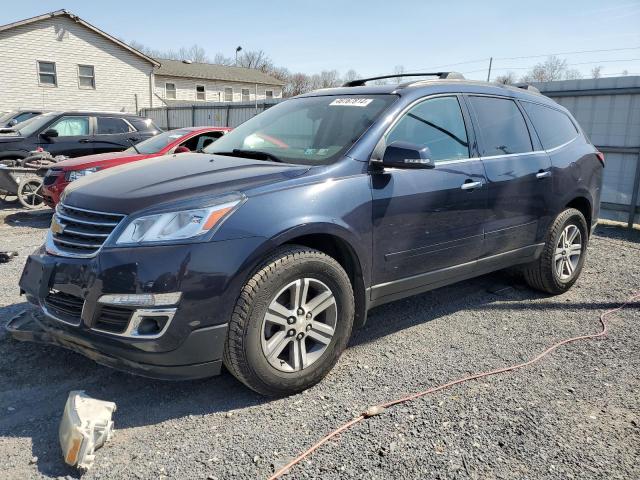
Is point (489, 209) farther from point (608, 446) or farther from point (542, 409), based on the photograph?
point (608, 446)

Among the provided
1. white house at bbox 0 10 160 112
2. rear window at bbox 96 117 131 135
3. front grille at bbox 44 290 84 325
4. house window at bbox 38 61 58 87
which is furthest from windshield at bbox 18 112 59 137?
house window at bbox 38 61 58 87

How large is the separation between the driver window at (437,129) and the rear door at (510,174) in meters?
0.21

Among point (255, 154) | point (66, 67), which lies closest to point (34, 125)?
point (255, 154)

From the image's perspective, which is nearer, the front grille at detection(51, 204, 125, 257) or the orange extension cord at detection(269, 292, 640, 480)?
the orange extension cord at detection(269, 292, 640, 480)

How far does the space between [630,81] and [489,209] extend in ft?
19.4

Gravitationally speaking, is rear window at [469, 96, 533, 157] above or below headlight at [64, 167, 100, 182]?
above

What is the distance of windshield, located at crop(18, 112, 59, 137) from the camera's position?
35.6 feet

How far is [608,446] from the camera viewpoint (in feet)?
9.03

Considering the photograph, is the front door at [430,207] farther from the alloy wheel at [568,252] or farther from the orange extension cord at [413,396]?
the alloy wheel at [568,252]

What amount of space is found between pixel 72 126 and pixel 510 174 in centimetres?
984

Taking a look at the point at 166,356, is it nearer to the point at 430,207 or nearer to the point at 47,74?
the point at 430,207

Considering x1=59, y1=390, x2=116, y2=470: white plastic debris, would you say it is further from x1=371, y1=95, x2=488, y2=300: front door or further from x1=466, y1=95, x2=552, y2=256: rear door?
x1=466, y1=95, x2=552, y2=256: rear door

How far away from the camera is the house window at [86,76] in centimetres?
2622

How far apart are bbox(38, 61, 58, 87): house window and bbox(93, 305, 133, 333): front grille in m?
26.6
